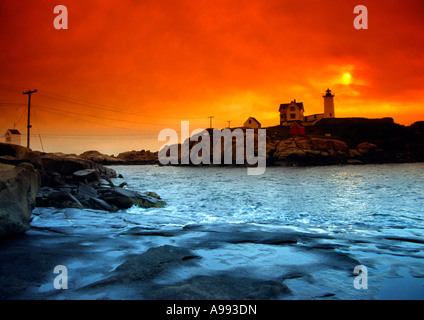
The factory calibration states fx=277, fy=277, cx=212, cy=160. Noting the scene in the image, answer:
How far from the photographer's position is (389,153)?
88062 mm

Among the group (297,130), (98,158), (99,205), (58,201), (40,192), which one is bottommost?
(99,205)

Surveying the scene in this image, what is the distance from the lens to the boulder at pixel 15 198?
7.19 meters

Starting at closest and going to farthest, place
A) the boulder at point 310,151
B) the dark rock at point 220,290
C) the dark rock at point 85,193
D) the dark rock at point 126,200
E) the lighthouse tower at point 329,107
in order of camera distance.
A: the dark rock at point 220,290 → the dark rock at point 126,200 → the dark rock at point 85,193 → the boulder at point 310,151 → the lighthouse tower at point 329,107

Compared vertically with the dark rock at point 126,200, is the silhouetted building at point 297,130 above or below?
above

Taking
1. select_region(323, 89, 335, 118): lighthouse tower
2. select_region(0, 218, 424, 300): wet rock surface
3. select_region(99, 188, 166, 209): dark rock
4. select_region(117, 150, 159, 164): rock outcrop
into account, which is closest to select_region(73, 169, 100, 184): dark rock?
select_region(99, 188, 166, 209): dark rock

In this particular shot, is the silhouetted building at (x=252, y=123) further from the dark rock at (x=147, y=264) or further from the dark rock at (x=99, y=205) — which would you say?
the dark rock at (x=147, y=264)

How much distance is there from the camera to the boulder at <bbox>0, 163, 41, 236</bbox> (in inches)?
283

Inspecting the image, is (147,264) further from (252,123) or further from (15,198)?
(252,123)

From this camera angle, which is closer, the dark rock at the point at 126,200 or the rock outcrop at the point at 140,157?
the dark rock at the point at 126,200

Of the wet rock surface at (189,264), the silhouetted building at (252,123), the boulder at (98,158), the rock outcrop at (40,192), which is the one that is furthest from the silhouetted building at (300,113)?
the wet rock surface at (189,264)

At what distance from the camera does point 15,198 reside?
764 cm

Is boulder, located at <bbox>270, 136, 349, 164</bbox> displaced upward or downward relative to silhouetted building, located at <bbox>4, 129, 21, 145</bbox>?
downward

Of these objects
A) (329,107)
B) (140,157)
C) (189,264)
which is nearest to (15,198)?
(189,264)

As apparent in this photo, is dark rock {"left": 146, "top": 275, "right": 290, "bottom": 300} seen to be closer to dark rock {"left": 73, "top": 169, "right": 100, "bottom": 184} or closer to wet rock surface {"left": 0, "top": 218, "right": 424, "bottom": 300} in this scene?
wet rock surface {"left": 0, "top": 218, "right": 424, "bottom": 300}
